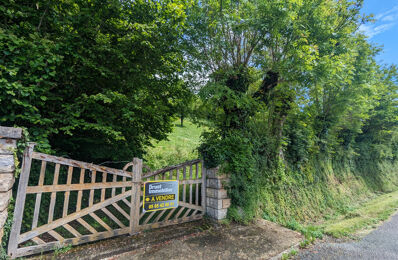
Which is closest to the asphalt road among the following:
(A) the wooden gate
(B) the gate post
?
(A) the wooden gate

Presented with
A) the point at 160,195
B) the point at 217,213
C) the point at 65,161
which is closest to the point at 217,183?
the point at 217,213

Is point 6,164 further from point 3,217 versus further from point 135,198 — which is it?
point 135,198

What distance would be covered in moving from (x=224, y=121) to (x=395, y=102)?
1312 centimetres

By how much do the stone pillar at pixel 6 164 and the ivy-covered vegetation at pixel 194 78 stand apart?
0.53 meters

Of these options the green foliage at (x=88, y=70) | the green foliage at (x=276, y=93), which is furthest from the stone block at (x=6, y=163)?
the green foliage at (x=276, y=93)

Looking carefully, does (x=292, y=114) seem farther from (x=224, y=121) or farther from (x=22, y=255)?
(x=22, y=255)

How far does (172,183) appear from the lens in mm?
4324

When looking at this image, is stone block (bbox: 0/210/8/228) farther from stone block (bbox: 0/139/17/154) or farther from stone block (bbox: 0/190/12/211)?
stone block (bbox: 0/139/17/154)

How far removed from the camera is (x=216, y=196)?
4.79 meters

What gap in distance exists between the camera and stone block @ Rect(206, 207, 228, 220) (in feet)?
15.4

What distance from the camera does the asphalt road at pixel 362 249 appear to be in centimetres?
344

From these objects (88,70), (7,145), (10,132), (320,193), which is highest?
(88,70)

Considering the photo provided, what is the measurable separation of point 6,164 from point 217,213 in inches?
163

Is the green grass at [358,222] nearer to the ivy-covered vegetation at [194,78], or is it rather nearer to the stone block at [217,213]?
the ivy-covered vegetation at [194,78]
